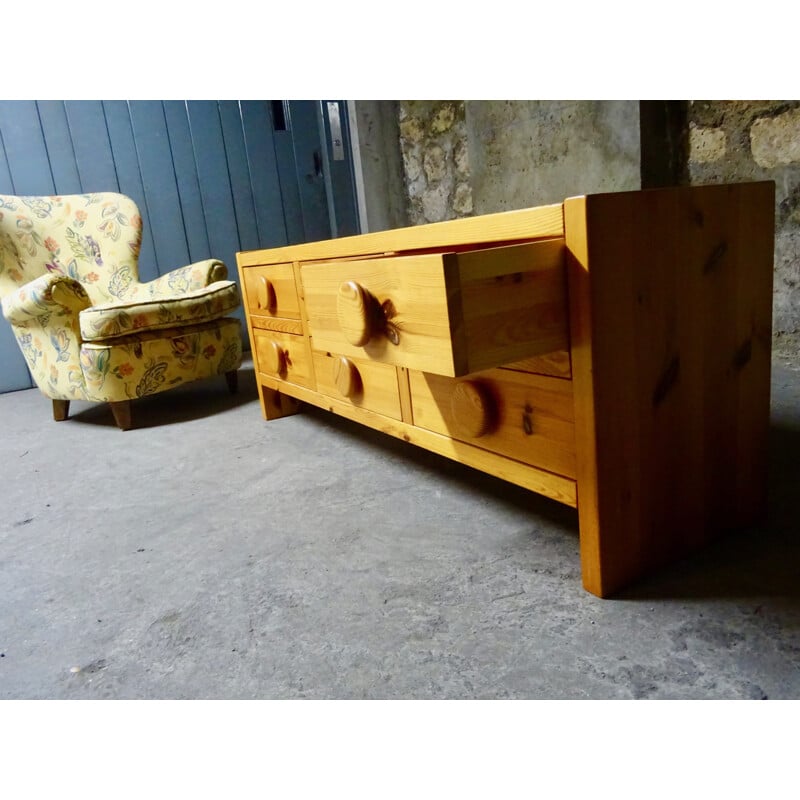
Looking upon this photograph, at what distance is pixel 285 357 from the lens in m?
1.74

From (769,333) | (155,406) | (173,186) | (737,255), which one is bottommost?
(155,406)

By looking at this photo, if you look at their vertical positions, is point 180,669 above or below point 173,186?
below

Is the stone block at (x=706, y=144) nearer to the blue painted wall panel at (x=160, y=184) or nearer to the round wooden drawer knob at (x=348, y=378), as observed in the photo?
the round wooden drawer knob at (x=348, y=378)

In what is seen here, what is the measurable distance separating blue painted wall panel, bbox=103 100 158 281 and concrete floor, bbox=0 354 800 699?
5.92ft

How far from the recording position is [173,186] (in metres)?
3.09

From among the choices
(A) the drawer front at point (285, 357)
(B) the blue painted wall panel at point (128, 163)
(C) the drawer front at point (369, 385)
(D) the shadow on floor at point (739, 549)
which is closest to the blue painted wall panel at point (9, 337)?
(B) the blue painted wall panel at point (128, 163)

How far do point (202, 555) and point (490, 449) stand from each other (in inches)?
21.6

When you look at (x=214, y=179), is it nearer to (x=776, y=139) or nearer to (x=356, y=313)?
(x=776, y=139)

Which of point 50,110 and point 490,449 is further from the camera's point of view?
point 50,110

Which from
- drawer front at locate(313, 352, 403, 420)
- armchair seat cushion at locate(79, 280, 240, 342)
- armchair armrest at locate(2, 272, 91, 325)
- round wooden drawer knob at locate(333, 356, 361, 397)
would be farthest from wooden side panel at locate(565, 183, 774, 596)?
armchair armrest at locate(2, 272, 91, 325)

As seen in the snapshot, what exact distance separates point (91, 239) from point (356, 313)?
2.07 m

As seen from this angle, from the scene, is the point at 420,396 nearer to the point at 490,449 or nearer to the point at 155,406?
the point at 490,449

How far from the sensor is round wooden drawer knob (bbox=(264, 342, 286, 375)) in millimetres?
1746

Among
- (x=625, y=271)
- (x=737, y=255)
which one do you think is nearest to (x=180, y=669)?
(x=625, y=271)
